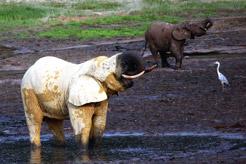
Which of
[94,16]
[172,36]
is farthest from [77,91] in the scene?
[94,16]

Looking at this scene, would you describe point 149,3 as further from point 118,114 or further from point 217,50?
point 118,114

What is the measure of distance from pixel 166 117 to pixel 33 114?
307 cm

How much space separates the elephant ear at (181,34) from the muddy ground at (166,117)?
766 mm

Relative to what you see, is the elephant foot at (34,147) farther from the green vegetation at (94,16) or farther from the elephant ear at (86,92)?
the green vegetation at (94,16)

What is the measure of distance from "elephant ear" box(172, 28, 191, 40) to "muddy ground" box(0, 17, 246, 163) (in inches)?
30.2

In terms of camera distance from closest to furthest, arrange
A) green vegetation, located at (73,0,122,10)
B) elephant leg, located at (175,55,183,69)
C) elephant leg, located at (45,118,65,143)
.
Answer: elephant leg, located at (45,118,65,143) < elephant leg, located at (175,55,183,69) < green vegetation, located at (73,0,122,10)

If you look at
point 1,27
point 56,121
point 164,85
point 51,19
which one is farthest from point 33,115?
point 51,19

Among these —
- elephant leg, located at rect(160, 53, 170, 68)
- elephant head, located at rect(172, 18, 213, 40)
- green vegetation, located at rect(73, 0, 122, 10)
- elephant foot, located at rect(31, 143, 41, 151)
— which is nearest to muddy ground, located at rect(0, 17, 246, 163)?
elephant foot, located at rect(31, 143, 41, 151)

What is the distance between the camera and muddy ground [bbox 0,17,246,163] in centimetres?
1358

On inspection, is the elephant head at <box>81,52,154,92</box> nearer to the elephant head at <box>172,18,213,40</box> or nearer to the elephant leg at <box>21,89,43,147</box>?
the elephant leg at <box>21,89,43,147</box>

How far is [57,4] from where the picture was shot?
4534cm

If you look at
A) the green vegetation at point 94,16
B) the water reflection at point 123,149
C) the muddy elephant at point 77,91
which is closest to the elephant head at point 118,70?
the muddy elephant at point 77,91

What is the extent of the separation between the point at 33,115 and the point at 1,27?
21490 millimetres

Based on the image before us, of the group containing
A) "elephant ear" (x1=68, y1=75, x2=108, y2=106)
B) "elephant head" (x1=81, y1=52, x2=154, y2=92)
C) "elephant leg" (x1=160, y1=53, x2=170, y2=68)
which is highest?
"elephant head" (x1=81, y1=52, x2=154, y2=92)
